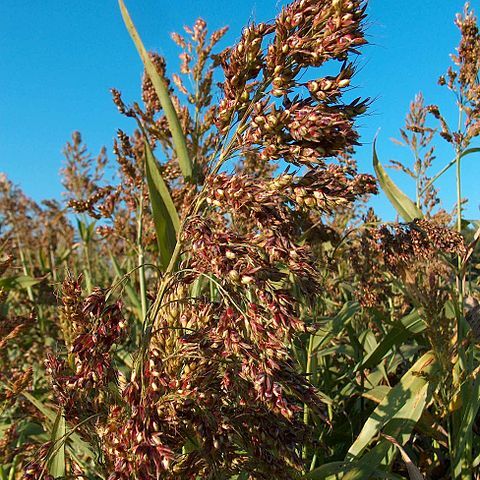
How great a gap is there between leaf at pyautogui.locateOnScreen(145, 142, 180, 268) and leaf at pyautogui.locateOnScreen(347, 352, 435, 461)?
86cm

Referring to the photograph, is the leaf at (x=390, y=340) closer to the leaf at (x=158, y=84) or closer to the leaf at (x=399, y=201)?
the leaf at (x=399, y=201)

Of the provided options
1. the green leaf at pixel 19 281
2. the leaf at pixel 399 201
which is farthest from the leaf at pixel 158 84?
the green leaf at pixel 19 281

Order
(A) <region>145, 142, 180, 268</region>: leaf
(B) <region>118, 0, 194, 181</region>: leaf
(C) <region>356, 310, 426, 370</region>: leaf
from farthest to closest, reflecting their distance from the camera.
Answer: (C) <region>356, 310, 426, 370</region>: leaf < (B) <region>118, 0, 194, 181</region>: leaf < (A) <region>145, 142, 180, 268</region>: leaf

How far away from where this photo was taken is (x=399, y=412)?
174 centimetres

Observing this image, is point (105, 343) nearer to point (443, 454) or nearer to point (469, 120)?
point (443, 454)

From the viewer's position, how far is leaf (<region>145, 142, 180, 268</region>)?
1518mm

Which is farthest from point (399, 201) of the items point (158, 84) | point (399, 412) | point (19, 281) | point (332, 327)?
point (19, 281)

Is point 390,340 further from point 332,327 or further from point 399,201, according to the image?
point 399,201

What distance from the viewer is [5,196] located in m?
6.33

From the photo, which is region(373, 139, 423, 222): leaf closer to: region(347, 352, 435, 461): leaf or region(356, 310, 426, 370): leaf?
region(356, 310, 426, 370): leaf

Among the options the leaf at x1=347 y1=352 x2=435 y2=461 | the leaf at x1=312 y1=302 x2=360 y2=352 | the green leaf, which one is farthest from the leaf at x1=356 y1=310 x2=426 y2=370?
the green leaf

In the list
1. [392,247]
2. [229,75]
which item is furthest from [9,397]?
[392,247]

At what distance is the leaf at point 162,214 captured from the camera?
1518mm

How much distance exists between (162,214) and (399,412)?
1.06m
